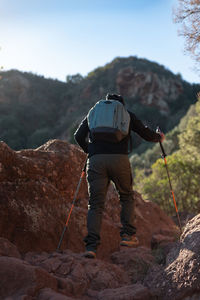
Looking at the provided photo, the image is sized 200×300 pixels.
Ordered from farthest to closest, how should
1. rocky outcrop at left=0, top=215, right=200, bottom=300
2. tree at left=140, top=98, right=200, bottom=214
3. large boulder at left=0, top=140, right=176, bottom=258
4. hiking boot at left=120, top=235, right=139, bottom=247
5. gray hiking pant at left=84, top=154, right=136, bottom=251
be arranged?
tree at left=140, top=98, right=200, bottom=214 → large boulder at left=0, top=140, right=176, bottom=258 → hiking boot at left=120, top=235, right=139, bottom=247 → gray hiking pant at left=84, top=154, right=136, bottom=251 → rocky outcrop at left=0, top=215, right=200, bottom=300

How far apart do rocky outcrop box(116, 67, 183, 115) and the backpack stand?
5166 cm

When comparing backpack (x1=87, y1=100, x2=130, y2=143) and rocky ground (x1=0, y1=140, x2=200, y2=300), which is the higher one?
backpack (x1=87, y1=100, x2=130, y2=143)

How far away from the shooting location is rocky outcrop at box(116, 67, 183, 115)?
55750 millimetres

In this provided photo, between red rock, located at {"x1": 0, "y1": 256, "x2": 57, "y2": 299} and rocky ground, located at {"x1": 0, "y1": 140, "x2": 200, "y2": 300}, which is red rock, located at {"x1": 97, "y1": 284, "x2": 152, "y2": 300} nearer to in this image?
rocky ground, located at {"x1": 0, "y1": 140, "x2": 200, "y2": 300}

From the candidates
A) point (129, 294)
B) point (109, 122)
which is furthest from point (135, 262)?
point (109, 122)

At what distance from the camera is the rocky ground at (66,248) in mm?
2719

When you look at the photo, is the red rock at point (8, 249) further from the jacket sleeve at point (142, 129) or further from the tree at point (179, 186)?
the tree at point (179, 186)

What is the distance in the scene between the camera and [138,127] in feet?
14.3

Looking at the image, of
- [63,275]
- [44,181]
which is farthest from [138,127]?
[63,275]

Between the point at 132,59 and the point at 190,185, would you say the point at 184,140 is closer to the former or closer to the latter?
the point at 190,185

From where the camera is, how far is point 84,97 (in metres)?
63.8

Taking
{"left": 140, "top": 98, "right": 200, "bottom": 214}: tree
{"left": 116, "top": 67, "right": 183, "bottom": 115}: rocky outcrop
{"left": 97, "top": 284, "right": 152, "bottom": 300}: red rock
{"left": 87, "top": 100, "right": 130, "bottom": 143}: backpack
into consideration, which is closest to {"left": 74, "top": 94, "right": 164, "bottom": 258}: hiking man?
{"left": 87, "top": 100, "right": 130, "bottom": 143}: backpack

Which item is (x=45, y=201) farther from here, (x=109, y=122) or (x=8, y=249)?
(x=109, y=122)

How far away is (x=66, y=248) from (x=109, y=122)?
81.4 inches
